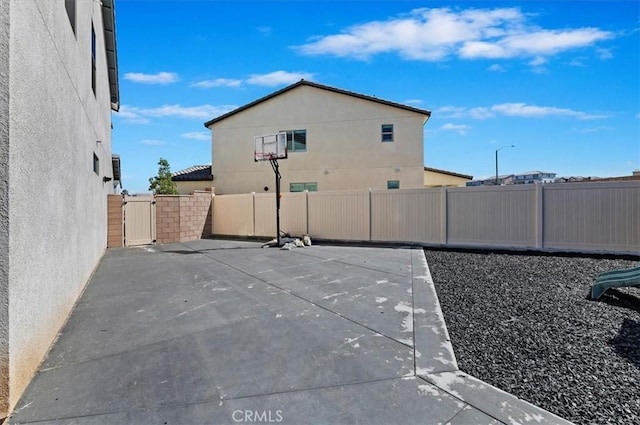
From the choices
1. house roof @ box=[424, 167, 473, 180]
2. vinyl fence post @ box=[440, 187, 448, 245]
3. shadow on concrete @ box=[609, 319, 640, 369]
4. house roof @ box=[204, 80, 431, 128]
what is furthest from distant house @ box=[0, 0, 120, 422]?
house roof @ box=[424, 167, 473, 180]

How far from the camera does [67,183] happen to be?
4312 millimetres

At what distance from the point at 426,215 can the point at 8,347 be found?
34.6ft

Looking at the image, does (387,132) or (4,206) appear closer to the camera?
(4,206)

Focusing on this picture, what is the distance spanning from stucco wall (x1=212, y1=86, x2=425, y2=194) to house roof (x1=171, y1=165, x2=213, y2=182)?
102cm

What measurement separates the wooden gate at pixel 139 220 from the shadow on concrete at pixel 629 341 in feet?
46.0

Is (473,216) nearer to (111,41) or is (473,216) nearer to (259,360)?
(259,360)

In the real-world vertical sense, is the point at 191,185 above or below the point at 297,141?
below

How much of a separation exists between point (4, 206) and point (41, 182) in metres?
0.96

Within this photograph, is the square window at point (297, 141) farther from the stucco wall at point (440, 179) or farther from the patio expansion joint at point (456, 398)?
the patio expansion joint at point (456, 398)

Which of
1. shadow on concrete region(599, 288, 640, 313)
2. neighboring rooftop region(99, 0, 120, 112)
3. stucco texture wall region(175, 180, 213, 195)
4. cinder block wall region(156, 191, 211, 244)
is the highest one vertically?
neighboring rooftop region(99, 0, 120, 112)

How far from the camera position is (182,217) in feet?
46.1

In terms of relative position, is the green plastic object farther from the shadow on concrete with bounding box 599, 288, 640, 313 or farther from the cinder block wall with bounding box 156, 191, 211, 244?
the cinder block wall with bounding box 156, 191, 211, 244

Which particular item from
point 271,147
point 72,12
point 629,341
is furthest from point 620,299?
point 271,147

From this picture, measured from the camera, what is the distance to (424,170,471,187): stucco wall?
69.0 ft
